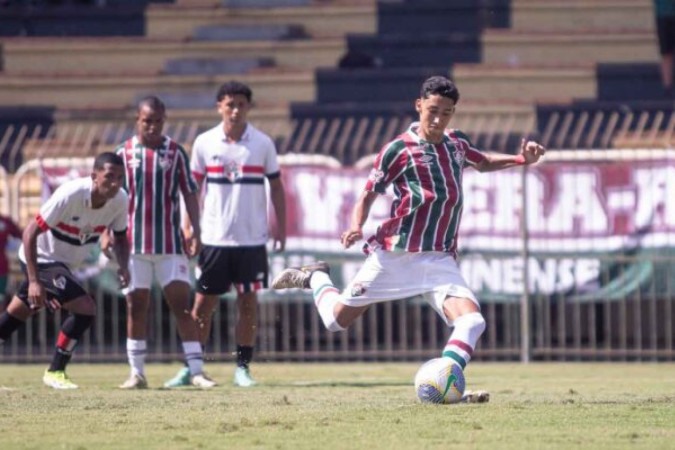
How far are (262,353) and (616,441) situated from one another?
9.11 m

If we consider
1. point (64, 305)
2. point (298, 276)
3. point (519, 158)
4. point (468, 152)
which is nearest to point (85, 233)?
point (64, 305)

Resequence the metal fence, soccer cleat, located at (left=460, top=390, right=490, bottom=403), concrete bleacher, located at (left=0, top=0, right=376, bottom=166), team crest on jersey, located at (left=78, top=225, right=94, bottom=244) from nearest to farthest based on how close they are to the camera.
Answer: soccer cleat, located at (left=460, top=390, right=490, bottom=403)
team crest on jersey, located at (left=78, top=225, right=94, bottom=244)
the metal fence
concrete bleacher, located at (left=0, top=0, right=376, bottom=166)

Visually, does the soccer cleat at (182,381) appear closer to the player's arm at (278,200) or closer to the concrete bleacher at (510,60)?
the player's arm at (278,200)

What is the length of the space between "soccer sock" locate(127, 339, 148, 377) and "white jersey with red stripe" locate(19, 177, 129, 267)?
28.5 inches

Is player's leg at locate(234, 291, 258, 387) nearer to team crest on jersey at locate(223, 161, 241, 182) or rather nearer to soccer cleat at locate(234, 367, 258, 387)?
soccer cleat at locate(234, 367, 258, 387)

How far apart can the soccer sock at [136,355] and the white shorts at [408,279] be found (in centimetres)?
259

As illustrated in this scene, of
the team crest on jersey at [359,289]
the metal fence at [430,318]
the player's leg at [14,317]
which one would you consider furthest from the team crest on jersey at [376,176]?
the metal fence at [430,318]

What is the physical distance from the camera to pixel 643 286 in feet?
53.2

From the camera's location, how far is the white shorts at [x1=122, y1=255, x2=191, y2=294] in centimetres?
1235

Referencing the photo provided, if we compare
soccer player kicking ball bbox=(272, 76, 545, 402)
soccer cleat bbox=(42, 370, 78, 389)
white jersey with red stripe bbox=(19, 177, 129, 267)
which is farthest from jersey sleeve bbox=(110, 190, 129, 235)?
soccer player kicking ball bbox=(272, 76, 545, 402)

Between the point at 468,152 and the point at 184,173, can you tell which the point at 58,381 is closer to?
the point at 184,173

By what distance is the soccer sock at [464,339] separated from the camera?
9461 mm

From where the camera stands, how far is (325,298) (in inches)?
411

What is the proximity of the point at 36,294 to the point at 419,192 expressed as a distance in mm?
2943
